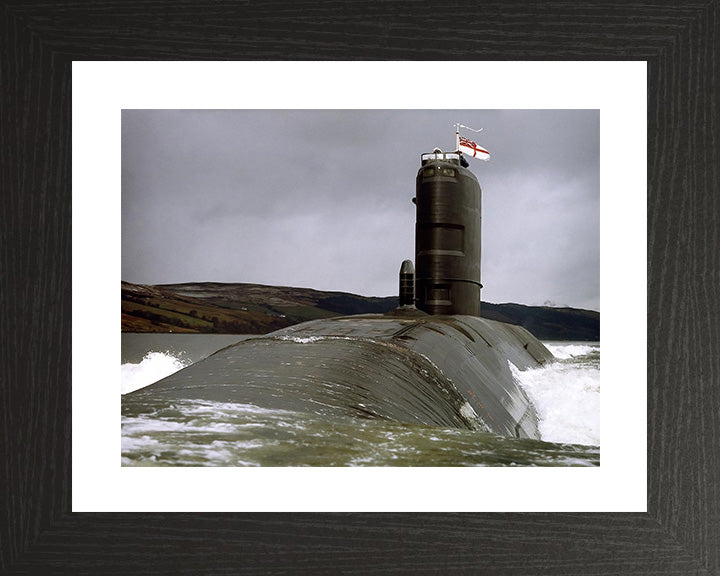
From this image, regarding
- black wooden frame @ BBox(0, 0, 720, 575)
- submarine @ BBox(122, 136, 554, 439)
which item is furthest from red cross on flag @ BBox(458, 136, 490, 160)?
black wooden frame @ BBox(0, 0, 720, 575)

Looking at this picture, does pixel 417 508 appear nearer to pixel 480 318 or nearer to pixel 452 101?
pixel 452 101

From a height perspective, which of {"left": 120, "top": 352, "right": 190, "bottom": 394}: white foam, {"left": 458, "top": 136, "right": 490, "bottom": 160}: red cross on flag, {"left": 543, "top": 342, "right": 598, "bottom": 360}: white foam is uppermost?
{"left": 458, "top": 136, "right": 490, "bottom": 160}: red cross on flag

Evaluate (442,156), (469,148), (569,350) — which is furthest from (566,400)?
(442,156)

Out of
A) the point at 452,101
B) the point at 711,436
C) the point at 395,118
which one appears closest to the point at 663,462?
the point at 711,436

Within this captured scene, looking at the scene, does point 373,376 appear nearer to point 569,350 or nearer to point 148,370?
point 148,370

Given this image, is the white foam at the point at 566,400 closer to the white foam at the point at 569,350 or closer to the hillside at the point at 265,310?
the white foam at the point at 569,350

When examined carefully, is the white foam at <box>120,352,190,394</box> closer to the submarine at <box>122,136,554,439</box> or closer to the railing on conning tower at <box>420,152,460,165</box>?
the submarine at <box>122,136,554,439</box>
